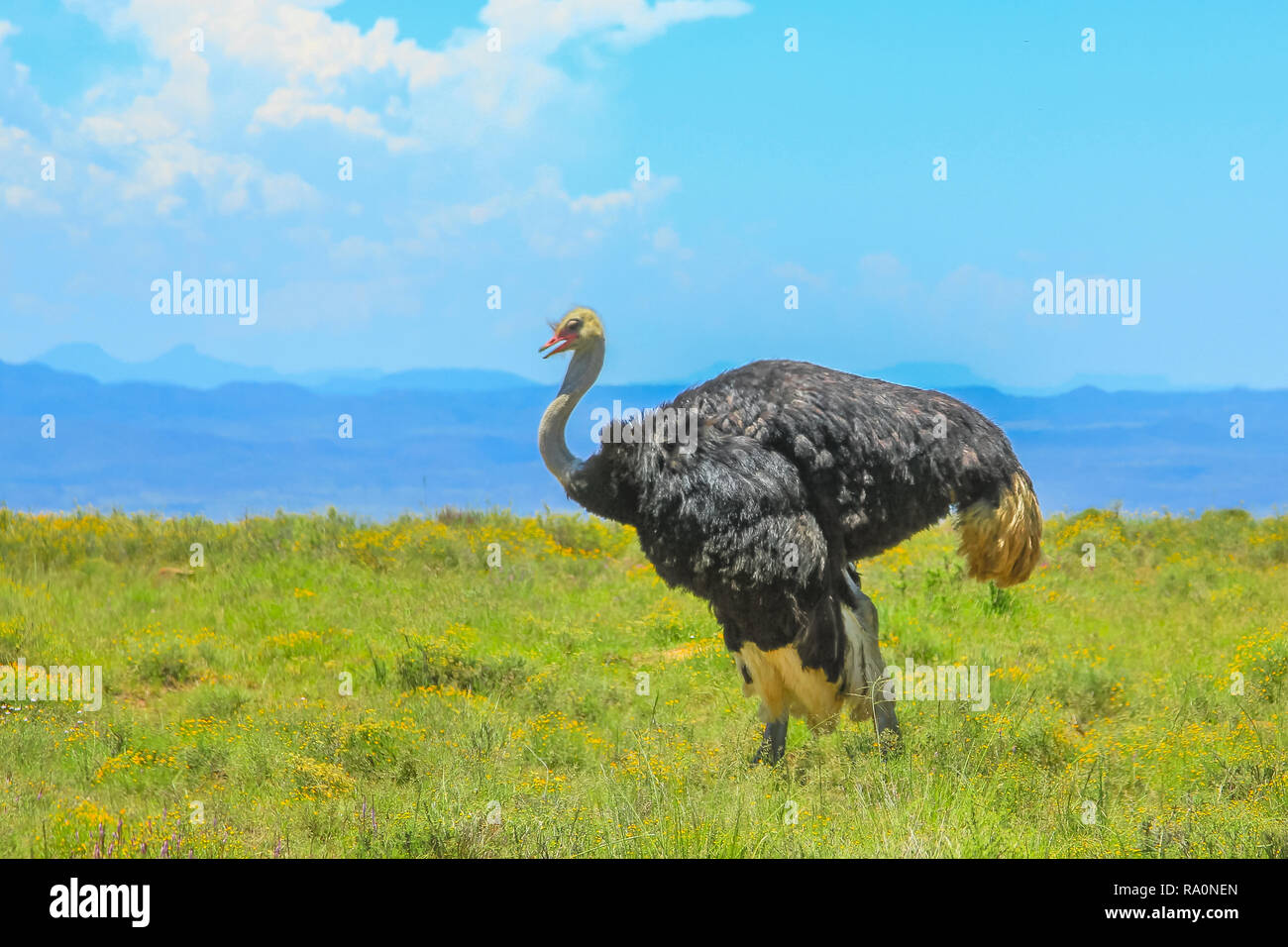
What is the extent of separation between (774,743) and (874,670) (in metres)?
0.66

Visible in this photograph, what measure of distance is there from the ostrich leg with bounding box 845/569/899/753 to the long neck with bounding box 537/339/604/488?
5.36ft

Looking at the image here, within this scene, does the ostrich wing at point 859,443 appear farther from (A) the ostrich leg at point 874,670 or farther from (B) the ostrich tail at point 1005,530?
(A) the ostrich leg at point 874,670

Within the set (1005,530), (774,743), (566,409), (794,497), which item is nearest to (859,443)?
(794,497)

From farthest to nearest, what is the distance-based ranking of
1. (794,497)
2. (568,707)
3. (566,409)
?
(568,707) < (566,409) < (794,497)

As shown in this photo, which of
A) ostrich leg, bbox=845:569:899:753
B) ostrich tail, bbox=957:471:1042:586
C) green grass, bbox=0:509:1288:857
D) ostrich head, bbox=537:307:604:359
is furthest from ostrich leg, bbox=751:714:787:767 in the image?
ostrich head, bbox=537:307:604:359

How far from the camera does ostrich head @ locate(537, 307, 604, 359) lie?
7051 mm

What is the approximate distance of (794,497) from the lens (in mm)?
6668

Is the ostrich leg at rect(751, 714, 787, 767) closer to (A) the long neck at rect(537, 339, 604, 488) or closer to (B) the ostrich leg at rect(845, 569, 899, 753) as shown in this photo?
(B) the ostrich leg at rect(845, 569, 899, 753)

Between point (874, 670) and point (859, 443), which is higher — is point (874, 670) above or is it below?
below

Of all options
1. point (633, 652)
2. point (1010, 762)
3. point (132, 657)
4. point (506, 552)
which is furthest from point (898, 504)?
point (506, 552)

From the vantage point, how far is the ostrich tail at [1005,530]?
23.5 feet

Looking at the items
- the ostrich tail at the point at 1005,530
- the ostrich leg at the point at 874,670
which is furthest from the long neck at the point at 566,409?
the ostrich tail at the point at 1005,530

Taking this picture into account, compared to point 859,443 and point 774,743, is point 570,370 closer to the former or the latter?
point 859,443

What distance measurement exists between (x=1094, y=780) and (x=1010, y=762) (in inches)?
16.9
